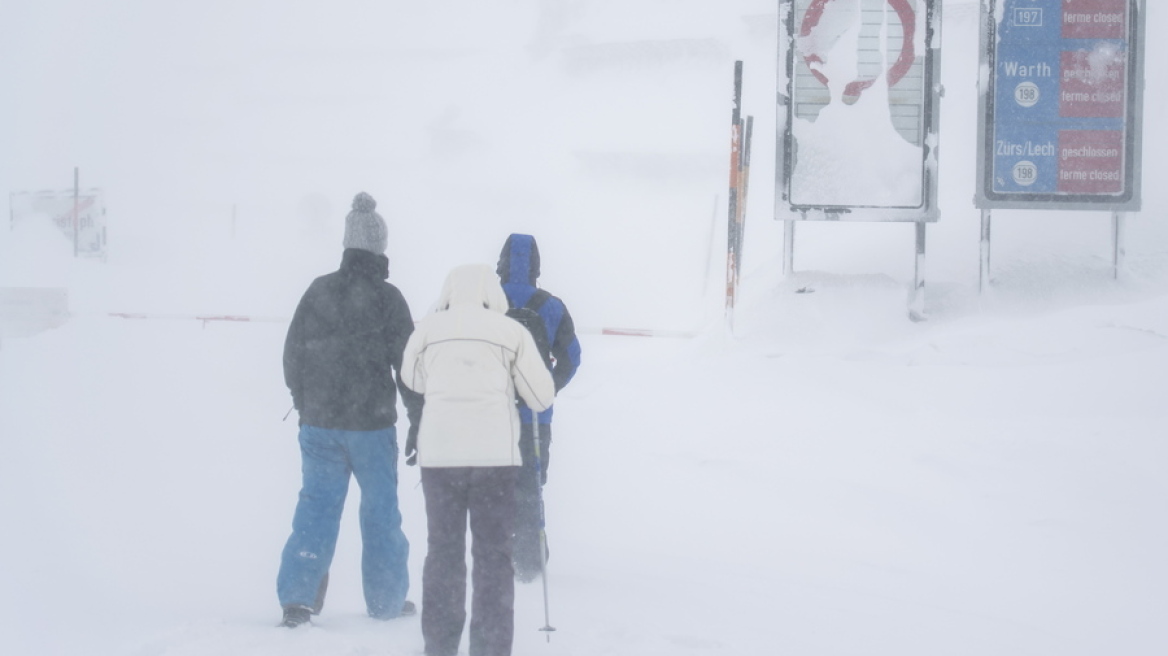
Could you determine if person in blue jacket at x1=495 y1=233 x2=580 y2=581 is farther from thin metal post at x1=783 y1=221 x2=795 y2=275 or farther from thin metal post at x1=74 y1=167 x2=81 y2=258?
thin metal post at x1=74 y1=167 x2=81 y2=258

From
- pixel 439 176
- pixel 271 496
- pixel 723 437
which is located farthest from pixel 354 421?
pixel 439 176

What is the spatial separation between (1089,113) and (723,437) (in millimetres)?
4713

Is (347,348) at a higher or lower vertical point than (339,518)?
higher

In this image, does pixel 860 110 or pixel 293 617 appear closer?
pixel 293 617

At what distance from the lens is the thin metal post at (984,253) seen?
399 inches

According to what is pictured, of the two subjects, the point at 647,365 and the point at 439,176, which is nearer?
the point at 647,365

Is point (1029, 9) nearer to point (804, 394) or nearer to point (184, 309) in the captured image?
point (804, 394)

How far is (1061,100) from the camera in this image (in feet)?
33.4

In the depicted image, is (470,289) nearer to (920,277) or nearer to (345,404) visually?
(345,404)

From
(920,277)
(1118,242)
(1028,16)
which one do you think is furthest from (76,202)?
(1118,242)

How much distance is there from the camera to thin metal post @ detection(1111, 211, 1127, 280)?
10.1 m

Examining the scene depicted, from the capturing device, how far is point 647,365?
13.4 meters

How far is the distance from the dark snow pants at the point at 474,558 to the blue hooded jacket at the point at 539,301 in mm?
1221

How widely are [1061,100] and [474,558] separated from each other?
804cm
